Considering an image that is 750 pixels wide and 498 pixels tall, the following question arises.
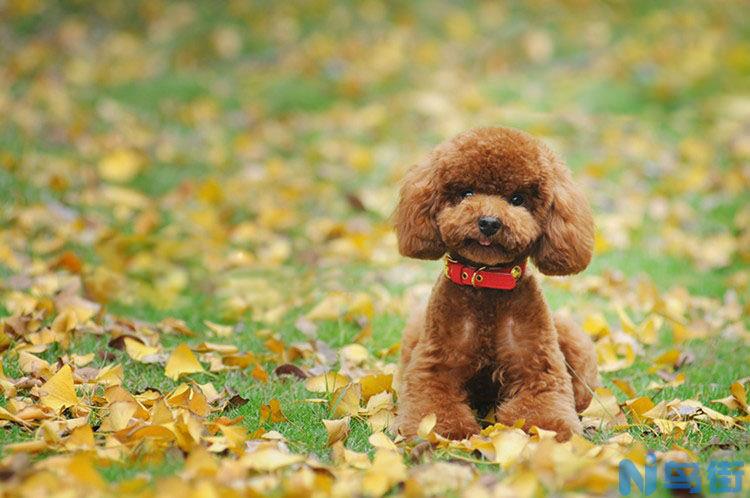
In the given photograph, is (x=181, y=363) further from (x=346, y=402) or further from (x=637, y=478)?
(x=637, y=478)

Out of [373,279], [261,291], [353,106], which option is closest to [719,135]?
[353,106]

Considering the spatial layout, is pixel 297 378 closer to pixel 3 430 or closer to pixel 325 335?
pixel 325 335

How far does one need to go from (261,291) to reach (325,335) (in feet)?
2.89

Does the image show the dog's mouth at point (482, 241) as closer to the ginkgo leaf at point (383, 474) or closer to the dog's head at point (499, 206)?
the dog's head at point (499, 206)

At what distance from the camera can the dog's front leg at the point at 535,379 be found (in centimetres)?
338

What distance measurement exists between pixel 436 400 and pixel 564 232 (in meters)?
0.80

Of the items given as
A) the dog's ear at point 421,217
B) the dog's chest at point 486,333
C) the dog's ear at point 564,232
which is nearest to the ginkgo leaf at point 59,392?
the dog's ear at point 421,217

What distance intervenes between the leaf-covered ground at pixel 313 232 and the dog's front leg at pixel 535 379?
0.59 ft

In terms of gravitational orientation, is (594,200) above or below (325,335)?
above

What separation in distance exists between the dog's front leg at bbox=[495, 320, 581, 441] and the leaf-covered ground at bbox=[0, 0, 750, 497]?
0.18m

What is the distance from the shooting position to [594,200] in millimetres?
7469

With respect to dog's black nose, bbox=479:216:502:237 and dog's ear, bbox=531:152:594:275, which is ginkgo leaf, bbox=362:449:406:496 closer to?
dog's black nose, bbox=479:216:502:237

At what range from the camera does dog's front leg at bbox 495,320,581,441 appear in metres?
3.38

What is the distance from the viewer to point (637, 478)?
2.80 m
